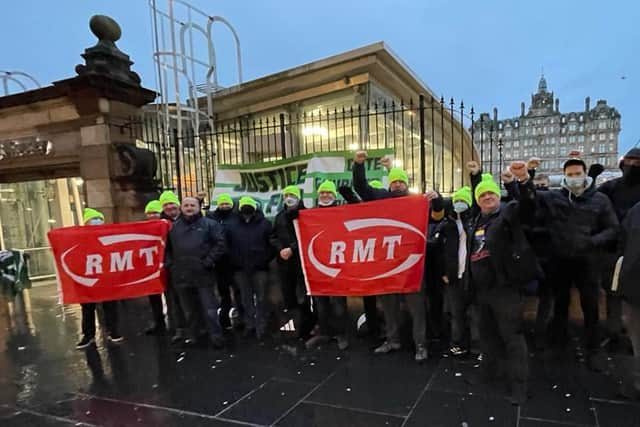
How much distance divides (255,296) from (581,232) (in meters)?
3.61

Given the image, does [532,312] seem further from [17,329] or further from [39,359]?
[17,329]

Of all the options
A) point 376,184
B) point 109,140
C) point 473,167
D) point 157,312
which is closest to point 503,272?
point 473,167

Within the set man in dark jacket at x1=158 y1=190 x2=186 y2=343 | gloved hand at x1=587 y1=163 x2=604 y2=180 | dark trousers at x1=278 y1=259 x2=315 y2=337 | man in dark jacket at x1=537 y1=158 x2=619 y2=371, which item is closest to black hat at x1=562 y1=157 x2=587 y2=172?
man in dark jacket at x1=537 y1=158 x2=619 y2=371

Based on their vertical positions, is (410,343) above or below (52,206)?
below

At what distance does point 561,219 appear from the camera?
3707 mm

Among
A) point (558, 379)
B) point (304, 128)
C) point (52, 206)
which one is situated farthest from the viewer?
point (304, 128)

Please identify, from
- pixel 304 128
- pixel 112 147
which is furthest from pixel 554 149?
pixel 112 147

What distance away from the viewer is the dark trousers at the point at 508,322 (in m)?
3.22

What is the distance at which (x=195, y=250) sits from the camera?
15.6ft

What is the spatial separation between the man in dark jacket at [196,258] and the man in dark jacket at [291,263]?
0.72 m

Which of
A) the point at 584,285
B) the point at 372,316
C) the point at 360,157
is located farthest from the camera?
the point at 372,316

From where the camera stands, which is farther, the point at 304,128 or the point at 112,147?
the point at 304,128

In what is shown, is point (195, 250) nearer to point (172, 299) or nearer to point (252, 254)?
point (252, 254)

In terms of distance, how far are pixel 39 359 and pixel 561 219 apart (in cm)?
601
